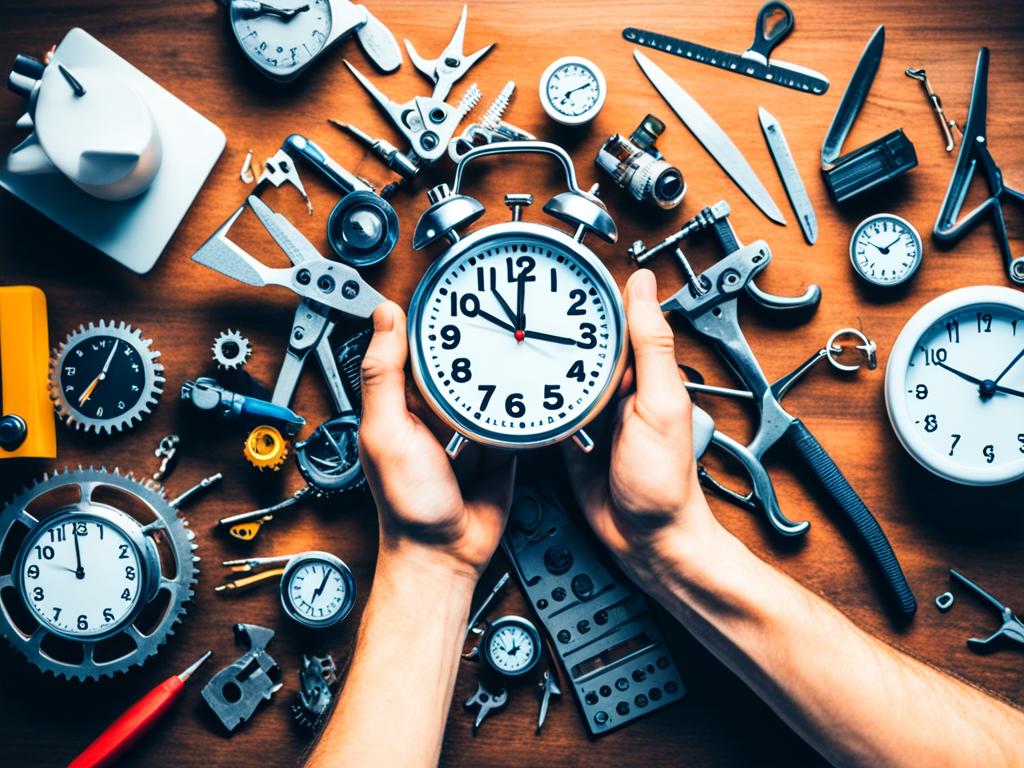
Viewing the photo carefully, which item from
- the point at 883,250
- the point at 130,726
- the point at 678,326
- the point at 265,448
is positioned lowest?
the point at 130,726

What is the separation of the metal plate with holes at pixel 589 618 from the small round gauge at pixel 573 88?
93cm

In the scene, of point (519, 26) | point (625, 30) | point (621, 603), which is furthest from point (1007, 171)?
point (621, 603)

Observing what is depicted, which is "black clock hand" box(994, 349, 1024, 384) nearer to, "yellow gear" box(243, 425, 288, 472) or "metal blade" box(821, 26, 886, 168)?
"metal blade" box(821, 26, 886, 168)

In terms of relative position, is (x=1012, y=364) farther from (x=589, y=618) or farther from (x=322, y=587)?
(x=322, y=587)

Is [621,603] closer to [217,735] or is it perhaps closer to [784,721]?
[784,721]

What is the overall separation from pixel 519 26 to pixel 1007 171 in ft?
4.21

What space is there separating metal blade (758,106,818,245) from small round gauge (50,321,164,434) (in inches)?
64.8

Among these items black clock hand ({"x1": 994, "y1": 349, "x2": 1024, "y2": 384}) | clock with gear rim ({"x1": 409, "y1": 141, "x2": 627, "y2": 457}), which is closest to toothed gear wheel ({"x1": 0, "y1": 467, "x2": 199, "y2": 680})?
clock with gear rim ({"x1": 409, "y1": 141, "x2": 627, "y2": 457})

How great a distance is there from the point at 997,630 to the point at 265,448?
1866mm

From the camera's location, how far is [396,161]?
196 cm

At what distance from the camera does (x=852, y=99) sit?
2012 mm

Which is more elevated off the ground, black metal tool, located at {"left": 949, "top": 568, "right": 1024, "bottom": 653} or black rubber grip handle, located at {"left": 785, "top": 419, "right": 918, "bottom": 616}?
black rubber grip handle, located at {"left": 785, "top": 419, "right": 918, "bottom": 616}

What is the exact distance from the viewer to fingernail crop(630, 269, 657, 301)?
1750 mm

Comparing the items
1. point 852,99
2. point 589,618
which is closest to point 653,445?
point 589,618
